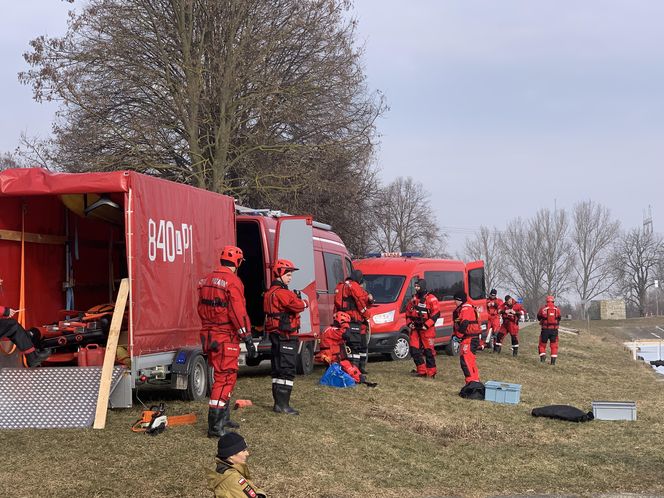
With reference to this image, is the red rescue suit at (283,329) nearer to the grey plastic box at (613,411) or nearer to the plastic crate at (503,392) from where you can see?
the plastic crate at (503,392)

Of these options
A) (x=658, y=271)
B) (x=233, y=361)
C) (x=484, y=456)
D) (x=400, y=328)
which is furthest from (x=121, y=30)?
(x=658, y=271)

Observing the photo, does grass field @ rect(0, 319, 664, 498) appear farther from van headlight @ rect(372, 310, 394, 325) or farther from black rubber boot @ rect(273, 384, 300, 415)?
van headlight @ rect(372, 310, 394, 325)

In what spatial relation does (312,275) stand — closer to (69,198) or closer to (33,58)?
(69,198)

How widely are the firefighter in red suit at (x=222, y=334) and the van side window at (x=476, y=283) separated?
580 inches

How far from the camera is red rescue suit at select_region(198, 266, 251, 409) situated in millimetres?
8852

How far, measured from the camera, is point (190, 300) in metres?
10.9

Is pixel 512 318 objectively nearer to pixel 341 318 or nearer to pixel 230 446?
pixel 341 318

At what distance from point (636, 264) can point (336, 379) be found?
8349cm

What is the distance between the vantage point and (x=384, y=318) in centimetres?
1845

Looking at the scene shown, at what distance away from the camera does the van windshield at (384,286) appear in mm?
18894

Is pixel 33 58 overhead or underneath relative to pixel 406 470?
overhead

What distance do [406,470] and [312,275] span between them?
17.4 ft

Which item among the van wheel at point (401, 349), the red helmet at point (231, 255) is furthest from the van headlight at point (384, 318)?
the red helmet at point (231, 255)

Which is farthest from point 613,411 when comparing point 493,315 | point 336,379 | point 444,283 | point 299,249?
point 493,315
